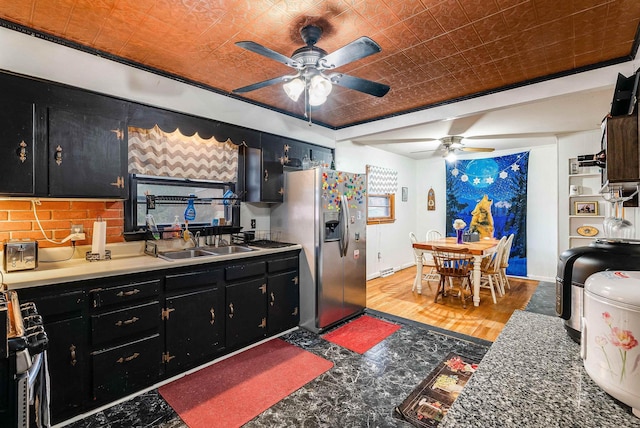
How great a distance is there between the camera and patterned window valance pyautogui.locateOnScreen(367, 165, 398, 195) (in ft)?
18.2

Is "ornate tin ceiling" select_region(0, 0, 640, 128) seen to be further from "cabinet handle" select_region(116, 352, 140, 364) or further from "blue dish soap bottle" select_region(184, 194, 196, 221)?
"cabinet handle" select_region(116, 352, 140, 364)

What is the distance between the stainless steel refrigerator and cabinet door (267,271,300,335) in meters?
0.10

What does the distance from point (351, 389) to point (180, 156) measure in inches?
101

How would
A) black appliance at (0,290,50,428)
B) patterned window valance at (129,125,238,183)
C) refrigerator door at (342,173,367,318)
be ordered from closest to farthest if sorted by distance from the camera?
black appliance at (0,290,50,428)
patterned window valance at (129,125,238,183)
refrigerator door at (342,173,367,318)

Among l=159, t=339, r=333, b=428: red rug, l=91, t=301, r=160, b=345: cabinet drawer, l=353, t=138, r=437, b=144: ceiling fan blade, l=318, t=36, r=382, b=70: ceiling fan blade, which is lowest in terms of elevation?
l=159, t=339, r=333, b=428: red rug

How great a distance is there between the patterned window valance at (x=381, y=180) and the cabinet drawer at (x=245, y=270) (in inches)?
121

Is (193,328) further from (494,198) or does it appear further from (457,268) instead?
(494,198)

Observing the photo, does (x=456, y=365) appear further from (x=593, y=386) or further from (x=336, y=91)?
(x=336, y=91)

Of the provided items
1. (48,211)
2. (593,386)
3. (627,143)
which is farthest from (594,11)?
(48,211)

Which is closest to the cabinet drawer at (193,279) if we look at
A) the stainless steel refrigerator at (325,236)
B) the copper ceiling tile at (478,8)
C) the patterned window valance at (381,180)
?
the stainless steel refrigerator at (325,236)

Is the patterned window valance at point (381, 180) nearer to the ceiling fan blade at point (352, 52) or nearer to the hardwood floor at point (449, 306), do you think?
the hardwood floor at point (449, 306)

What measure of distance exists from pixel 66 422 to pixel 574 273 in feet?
9.03

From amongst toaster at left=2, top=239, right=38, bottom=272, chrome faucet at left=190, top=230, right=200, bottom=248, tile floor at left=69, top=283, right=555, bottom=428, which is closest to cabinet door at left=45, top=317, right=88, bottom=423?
tile floor at left=69, top=283, right=555, bottom=428

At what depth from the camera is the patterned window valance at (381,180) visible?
18.2ft
